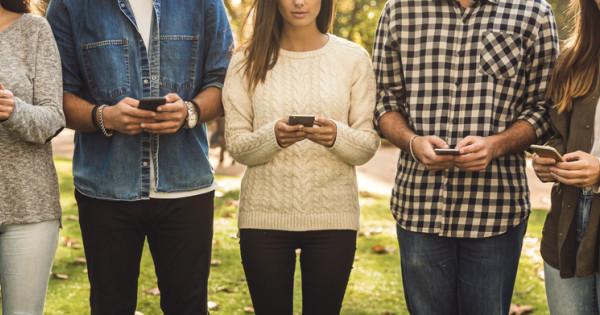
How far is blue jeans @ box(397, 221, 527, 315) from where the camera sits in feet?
11.1

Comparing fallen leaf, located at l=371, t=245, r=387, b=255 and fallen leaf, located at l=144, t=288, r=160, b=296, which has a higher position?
fallen leaf, located at l=144, t=288, r=160, b=296

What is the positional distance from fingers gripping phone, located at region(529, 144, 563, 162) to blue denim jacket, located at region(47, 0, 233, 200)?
4.96ft

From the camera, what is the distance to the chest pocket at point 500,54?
130 inches

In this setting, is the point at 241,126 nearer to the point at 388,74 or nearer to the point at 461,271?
the point at 388,74

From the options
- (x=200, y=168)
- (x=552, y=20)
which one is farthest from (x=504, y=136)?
(x=200, y=168)

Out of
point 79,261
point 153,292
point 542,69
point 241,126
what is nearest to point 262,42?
point 241,126

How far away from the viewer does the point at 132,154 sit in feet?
11.6

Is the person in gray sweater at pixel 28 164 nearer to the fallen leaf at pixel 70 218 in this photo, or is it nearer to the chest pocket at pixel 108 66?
the chest pocket at pixel 108 66

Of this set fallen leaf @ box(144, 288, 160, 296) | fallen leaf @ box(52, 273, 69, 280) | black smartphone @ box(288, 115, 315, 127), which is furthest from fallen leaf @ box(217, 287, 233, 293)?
black smartphone @ box(288, 115, 315, 127)

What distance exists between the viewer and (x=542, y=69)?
3.35 meters

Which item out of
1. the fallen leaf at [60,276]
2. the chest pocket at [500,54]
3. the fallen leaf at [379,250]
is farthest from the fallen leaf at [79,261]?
the chest pocket at [500,54]

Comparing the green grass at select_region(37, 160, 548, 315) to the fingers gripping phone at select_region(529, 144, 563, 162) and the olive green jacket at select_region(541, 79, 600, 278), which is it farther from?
A: the fingers gripping phone at select_region(529, 144, 563, 162)

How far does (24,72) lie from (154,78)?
22.4 inches

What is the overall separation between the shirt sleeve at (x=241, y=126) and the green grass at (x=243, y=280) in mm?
2296
